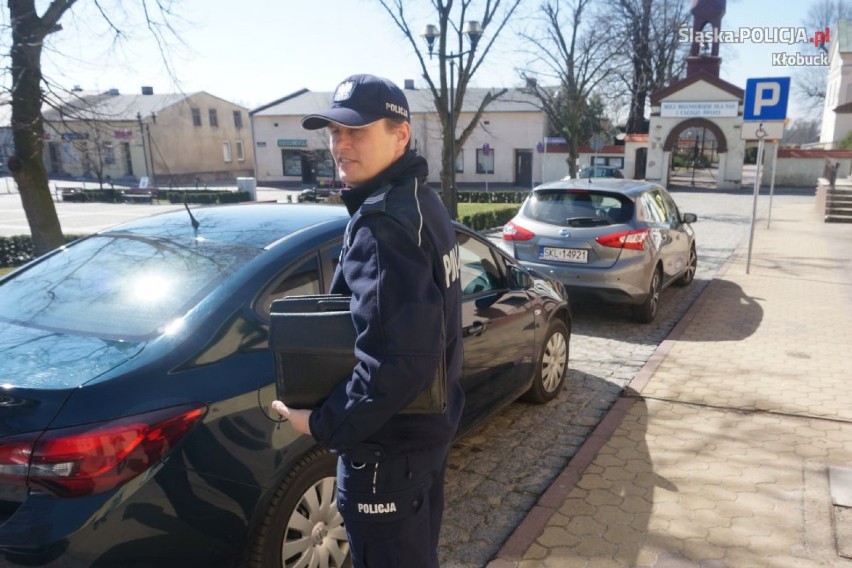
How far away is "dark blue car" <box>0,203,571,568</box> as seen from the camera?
1879mm

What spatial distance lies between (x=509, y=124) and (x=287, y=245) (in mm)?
43992

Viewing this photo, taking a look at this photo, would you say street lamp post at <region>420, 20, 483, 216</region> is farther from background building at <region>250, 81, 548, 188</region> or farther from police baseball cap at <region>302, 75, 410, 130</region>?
background building at <region>250, 81, 548, 188</region>

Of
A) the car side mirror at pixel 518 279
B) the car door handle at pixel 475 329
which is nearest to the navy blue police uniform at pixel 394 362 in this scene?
the car door handle at pixel 475 329

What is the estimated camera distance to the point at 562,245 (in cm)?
693

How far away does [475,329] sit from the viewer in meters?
3.57

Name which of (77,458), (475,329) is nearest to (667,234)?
(475,329)

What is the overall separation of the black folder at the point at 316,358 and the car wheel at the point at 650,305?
6.06m

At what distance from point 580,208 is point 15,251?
12.6 metres

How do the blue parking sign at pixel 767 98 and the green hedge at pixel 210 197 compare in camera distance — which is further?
the green hedge at pixel 210 197

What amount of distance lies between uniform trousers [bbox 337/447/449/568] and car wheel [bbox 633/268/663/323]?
5.99m

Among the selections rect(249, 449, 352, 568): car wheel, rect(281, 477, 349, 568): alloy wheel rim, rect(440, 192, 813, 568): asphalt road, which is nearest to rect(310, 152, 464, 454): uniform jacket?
rect(249, 449, 352, 568): car wheel

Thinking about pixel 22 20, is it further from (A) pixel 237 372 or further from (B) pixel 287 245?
(A) pixel 237 372

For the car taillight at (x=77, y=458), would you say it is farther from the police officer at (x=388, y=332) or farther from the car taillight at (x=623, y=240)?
the car taillight at (x=623, y=240)

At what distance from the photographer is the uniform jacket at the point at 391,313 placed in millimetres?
1527
